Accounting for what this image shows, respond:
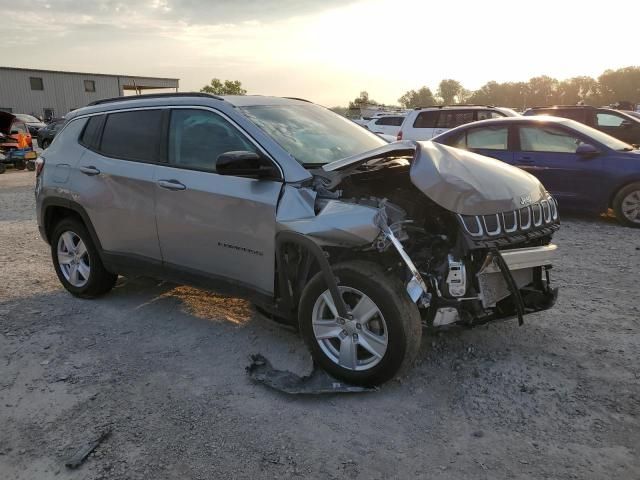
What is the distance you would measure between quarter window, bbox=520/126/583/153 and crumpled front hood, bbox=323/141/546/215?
4.78 metres

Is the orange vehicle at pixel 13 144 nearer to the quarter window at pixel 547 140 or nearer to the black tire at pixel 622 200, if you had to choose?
the quarter window at pixel 547 140

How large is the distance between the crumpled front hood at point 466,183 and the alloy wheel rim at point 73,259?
3364mm

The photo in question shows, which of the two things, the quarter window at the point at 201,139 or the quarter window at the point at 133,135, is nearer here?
the quarter window at the point at 201,139

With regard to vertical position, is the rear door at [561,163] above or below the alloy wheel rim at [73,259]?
above

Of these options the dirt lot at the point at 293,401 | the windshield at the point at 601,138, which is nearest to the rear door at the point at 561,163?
the windshield at the point at 601,138

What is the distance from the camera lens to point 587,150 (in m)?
7.80

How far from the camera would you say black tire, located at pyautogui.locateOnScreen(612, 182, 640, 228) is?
7605mm

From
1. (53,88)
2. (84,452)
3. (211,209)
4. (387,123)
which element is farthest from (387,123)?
(53,88)

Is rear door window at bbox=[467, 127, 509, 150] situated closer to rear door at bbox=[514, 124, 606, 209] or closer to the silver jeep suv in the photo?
rear door at bbox=[514, 124, 606, 209]

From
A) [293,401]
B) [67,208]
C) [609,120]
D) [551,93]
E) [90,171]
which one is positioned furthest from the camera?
[551,93]

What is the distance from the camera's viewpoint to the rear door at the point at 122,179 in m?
4.40

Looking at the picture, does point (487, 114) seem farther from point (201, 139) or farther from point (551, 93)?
point (551, 93)

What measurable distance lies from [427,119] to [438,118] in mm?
282

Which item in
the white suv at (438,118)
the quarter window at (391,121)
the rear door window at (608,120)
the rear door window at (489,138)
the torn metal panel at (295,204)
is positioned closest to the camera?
the torn metal panel at (295,204)
